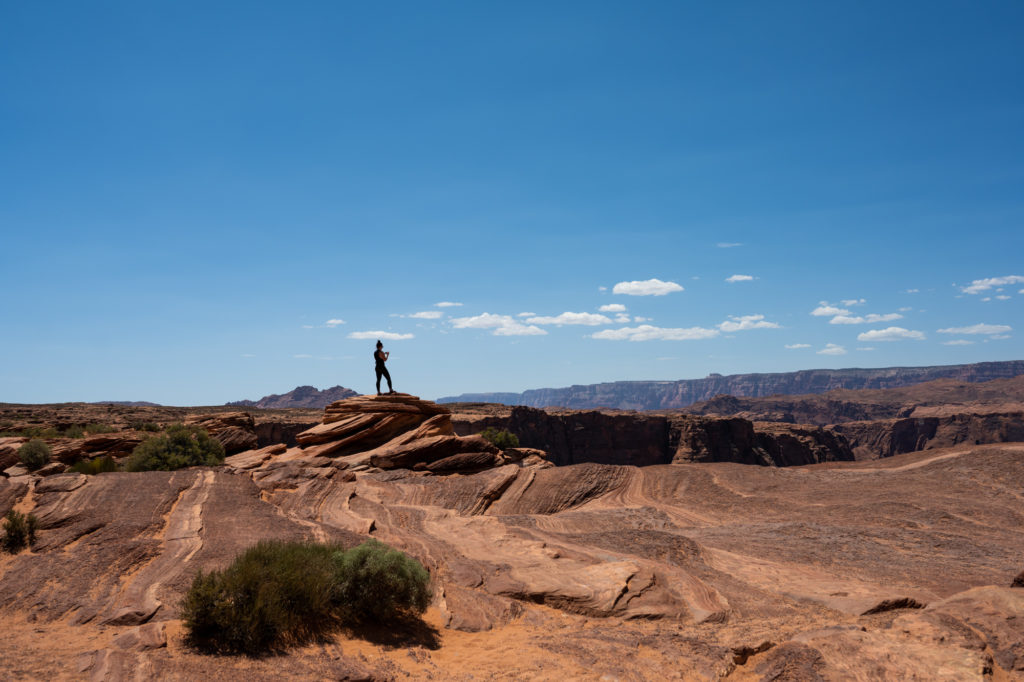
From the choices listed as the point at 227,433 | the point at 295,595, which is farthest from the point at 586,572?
the point at 227,433

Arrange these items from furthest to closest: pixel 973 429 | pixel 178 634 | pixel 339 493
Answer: pixel 973 429, pixel 339 493, pixel 178 634

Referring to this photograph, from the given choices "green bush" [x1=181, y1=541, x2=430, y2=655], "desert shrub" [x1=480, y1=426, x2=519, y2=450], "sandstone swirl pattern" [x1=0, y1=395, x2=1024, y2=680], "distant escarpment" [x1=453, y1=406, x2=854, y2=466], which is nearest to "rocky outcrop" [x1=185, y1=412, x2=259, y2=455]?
"sandstone swirl pattern" [x1=0, y1=395, x2=1024, y2=680]

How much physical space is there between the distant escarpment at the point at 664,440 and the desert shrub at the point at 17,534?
82855mm

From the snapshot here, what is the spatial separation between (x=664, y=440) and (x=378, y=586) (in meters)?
101

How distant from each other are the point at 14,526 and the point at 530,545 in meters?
10.8

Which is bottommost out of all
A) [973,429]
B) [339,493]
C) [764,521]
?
[973,429]

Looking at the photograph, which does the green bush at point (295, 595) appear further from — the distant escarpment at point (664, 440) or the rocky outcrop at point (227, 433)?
the distant escarpment at point (664, 440)

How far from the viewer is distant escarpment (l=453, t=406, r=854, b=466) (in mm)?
97750

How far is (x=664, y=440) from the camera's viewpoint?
106 metres

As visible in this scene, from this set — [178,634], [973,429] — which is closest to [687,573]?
[178,634]

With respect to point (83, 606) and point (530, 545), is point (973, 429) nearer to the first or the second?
point (530, 545)

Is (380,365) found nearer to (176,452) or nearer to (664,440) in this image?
(176,452)

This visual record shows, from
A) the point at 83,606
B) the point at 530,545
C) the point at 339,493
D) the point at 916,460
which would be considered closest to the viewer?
the point at 83,606

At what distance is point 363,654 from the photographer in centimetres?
851
